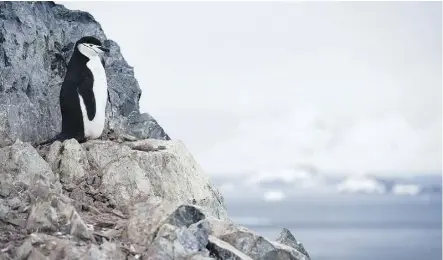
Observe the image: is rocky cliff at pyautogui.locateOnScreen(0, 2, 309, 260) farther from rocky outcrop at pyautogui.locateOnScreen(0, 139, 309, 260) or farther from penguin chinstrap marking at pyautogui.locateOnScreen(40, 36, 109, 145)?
penguin chinstrap marking at pyautogui.locateOnScreen(40, 36, 109, 145)

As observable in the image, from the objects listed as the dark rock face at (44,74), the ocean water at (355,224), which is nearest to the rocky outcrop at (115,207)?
the dark rock face at (44,74)

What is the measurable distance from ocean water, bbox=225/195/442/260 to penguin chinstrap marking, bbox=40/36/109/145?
91.7ft

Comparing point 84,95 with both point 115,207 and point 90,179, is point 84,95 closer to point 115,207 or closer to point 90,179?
point 90,179

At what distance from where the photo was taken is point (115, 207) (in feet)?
29.2

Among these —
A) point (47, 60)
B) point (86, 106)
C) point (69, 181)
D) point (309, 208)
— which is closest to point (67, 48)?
point (47, 60)

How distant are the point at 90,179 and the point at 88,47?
5.87 feet

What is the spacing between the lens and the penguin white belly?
9.86 meters

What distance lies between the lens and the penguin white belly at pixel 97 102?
9859mm

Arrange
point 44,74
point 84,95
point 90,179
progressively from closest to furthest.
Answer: point 90,179 < point 84,95 < point 44,74

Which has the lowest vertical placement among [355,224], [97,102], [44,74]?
[97,102]

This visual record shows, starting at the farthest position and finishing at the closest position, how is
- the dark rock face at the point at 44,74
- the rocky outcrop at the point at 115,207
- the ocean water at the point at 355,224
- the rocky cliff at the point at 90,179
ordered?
the ocean water at the point at 355,224 < the dark rock face at the point at 44,74 < the rocky cliff at the point at 90,179 < the rocky outcrop at the point at 115,207

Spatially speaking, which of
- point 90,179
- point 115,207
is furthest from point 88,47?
point 115,207

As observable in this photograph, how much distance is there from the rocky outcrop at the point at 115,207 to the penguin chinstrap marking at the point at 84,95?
0.30 metres

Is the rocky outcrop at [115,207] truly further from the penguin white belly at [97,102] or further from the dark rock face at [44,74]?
the dark rock face at [44,74]
